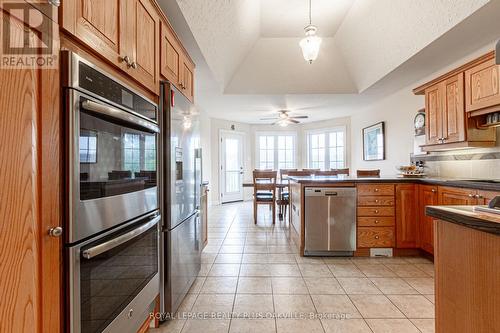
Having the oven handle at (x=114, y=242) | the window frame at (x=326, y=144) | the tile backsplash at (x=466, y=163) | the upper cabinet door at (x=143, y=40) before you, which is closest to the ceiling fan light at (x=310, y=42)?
the upper cabinet door at (x=143, y=40)

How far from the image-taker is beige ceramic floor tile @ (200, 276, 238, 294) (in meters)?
2.09

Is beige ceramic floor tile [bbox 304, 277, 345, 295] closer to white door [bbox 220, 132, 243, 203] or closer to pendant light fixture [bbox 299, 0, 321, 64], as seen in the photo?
pendant light fixture [bbox 299, 0, 321, 64]

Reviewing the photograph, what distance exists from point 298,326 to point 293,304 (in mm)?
258

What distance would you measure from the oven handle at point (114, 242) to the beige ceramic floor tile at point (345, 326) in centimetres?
133

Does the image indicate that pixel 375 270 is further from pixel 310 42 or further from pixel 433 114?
pixel 310 42

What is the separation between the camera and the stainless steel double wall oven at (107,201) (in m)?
0.88

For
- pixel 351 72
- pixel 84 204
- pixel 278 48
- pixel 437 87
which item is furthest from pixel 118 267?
pixel 351 72

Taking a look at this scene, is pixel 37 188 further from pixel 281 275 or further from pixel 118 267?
pixel 281 275

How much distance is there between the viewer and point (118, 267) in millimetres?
1146

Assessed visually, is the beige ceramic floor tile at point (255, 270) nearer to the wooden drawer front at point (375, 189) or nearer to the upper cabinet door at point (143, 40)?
the wooden drawer front at point (375, 189)

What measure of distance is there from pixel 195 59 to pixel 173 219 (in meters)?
2.18

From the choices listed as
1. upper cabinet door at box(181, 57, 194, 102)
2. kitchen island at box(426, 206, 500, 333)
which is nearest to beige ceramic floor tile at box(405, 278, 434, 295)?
kitchen island at box(426, 206, 500, 333)

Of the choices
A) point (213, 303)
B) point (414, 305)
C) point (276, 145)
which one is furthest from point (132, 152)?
point (276, 145)

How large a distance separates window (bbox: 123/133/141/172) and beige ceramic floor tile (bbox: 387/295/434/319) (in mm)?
2082
